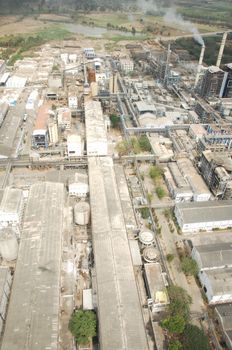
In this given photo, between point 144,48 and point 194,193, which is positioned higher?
point 144,48

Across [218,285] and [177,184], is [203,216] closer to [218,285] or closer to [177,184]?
[177,184]

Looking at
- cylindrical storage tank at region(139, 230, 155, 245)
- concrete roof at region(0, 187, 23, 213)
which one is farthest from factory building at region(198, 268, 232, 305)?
concrete roof at region(0, 187, 23, 213)

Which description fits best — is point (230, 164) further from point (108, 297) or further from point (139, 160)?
point (108, 297)

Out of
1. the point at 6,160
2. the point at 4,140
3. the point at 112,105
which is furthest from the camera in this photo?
the point at 112,105

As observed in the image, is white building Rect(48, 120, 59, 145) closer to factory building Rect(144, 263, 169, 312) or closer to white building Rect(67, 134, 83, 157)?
white building Rect(67, 134, 83, 157)

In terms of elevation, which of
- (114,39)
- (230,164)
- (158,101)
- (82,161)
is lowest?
(230,164)

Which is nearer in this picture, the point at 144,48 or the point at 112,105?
the point at 112,105

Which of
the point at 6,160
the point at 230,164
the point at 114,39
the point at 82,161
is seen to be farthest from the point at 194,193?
the point at 114,39

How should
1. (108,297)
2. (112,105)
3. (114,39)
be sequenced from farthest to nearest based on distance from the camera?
(114,39), (112,105), (108,297)
